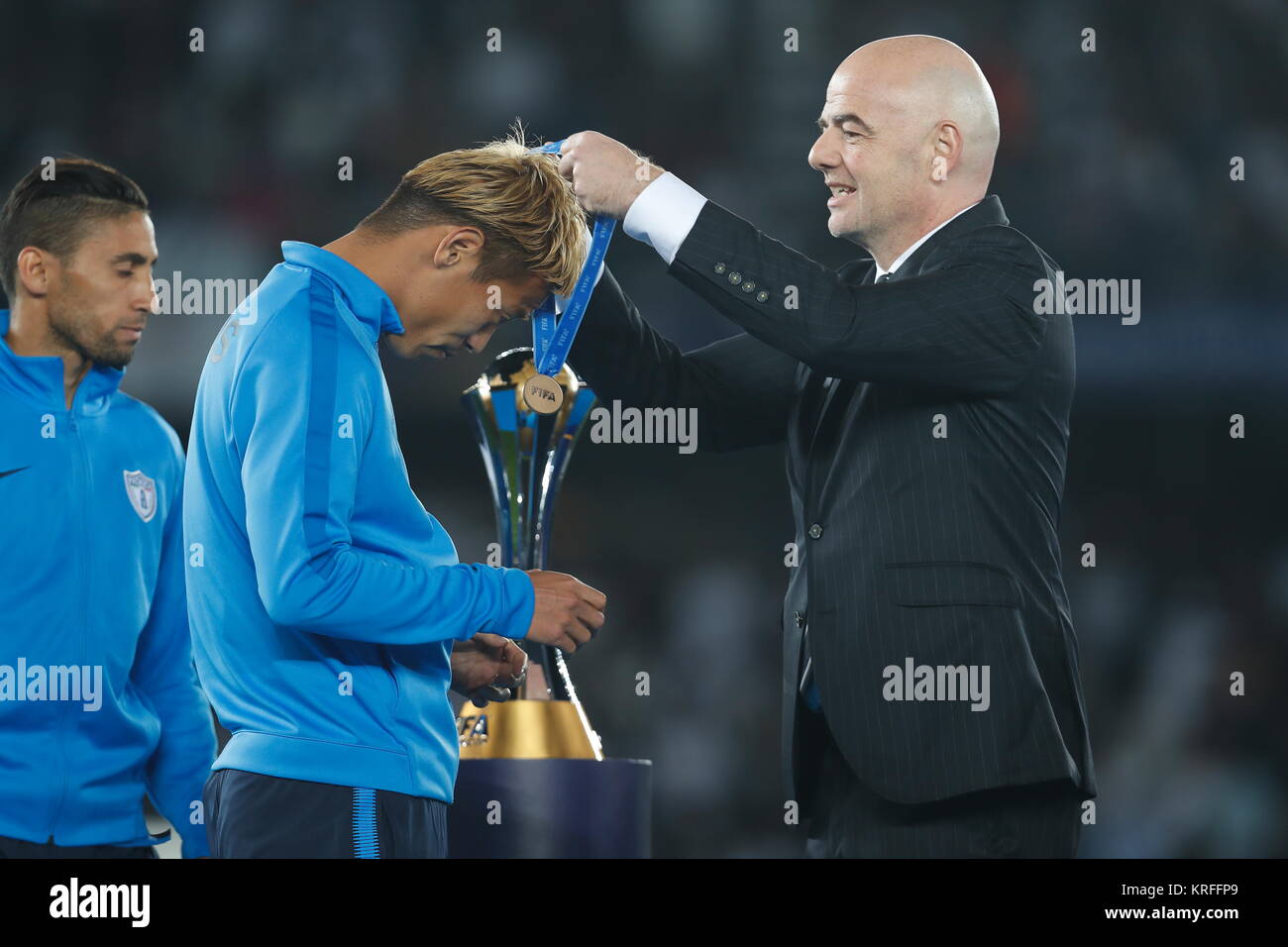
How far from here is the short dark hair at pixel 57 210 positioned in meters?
2.02

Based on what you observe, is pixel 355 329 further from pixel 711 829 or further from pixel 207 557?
pixel 711 829

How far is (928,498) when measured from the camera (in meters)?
1.60

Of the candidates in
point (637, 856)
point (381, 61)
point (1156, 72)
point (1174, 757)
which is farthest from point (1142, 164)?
point (637, 856)

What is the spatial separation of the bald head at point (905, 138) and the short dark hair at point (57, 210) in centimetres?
104

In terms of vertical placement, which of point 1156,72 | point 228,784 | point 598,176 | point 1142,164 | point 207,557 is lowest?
point 228,784

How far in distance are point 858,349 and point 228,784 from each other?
79 cm

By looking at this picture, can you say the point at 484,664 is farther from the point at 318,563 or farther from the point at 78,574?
the point at 78,574

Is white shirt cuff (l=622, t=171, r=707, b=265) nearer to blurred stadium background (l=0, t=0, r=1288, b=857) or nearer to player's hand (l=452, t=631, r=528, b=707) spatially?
player's hand (l=452, t=631, r=528, b=707)

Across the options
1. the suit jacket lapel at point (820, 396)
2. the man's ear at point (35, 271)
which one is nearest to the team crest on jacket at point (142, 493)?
the man's ear at point (35, 271)

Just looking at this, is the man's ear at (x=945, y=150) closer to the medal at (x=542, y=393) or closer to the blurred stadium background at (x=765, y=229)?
the medal at (x=542, y=393)

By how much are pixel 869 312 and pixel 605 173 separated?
34 centimetres

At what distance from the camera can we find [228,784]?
1.34 meters

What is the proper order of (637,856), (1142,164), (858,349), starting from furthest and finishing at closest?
(1142,164) < (637,856) < (858,349)

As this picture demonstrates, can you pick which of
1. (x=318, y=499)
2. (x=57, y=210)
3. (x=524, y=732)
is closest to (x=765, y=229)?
(x=57, y=210)
